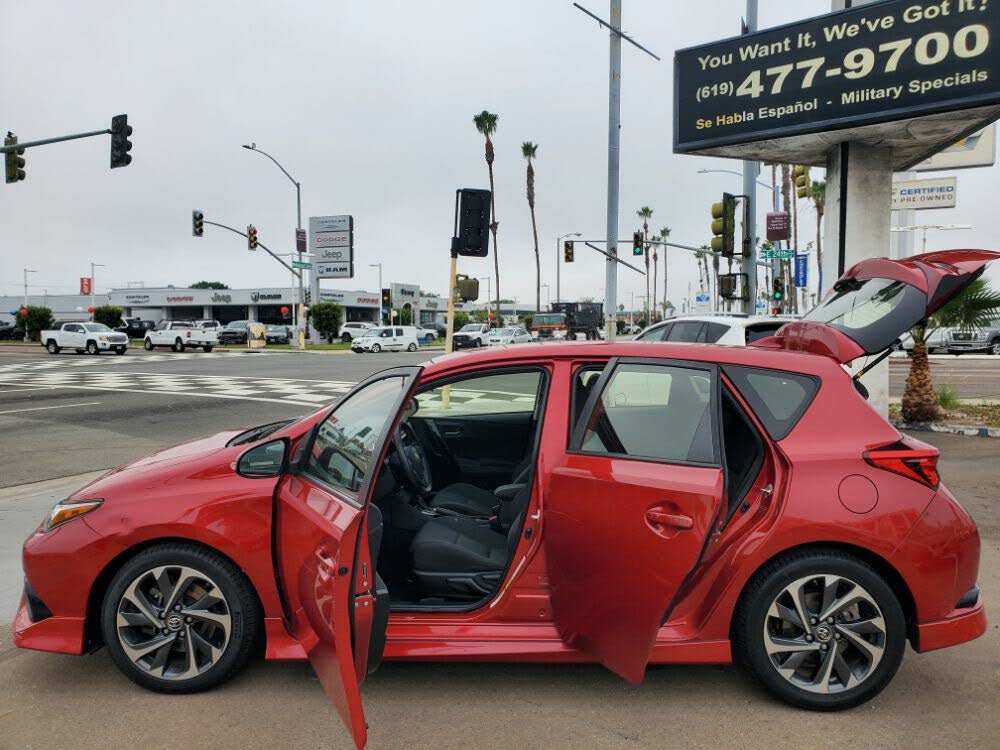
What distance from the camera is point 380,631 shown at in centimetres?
267

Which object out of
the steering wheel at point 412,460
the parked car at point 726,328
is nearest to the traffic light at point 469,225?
the parked car at point 726,328

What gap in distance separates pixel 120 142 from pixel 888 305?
21.8 m

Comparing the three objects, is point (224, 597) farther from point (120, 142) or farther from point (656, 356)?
point (120, 142)

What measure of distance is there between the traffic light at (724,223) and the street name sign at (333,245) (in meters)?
50.7

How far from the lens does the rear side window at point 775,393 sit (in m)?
3.13

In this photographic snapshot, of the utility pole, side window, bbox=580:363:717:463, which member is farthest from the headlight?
the utility pole

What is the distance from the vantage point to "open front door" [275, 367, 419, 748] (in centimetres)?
246

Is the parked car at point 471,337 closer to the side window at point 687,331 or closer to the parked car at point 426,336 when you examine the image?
the parked car at point 426,336

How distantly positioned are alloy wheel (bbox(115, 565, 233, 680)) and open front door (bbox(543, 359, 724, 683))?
4.59 ft

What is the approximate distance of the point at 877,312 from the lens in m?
3.61

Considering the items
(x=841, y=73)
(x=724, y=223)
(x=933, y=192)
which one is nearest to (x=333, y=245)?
(x=933, y=192)

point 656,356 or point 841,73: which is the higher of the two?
point 841,73

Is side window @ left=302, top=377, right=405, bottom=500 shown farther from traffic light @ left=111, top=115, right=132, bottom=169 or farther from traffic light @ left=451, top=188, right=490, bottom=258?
traffic light @ left=111, top=115, right=132, bottom=169

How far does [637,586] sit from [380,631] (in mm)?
926
